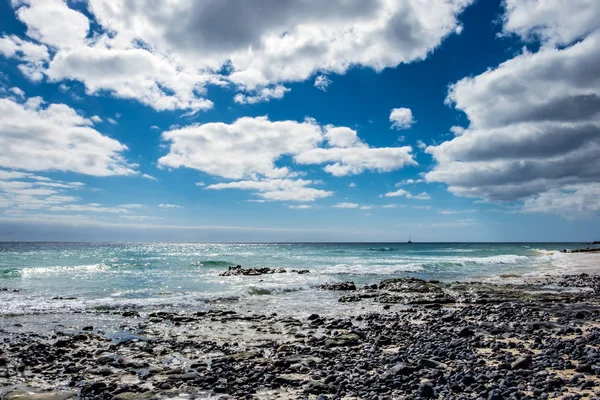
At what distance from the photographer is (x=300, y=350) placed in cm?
994

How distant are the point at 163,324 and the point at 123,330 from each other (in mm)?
1305

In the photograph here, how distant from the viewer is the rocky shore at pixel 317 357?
706 centimetres

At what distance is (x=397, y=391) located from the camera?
22.7 ft

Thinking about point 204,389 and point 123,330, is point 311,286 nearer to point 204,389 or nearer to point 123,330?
point 123,330

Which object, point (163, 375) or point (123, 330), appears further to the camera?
point (123, 330)

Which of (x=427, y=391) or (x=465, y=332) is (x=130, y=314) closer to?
(x=465, y=332)

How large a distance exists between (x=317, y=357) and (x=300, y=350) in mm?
710

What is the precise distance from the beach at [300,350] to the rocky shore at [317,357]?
0.10 ft

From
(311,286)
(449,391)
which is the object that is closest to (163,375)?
(449,391)

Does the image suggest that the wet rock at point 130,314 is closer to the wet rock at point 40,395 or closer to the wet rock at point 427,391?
the wet rock at point 40,395

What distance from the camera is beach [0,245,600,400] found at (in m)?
7.14

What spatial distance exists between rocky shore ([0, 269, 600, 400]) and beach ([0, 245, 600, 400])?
0.10 feet

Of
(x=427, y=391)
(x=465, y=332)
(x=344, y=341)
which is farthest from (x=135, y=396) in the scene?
(x=465, y=332)

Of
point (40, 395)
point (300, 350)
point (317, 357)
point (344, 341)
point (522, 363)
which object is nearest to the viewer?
point (40, 395)
